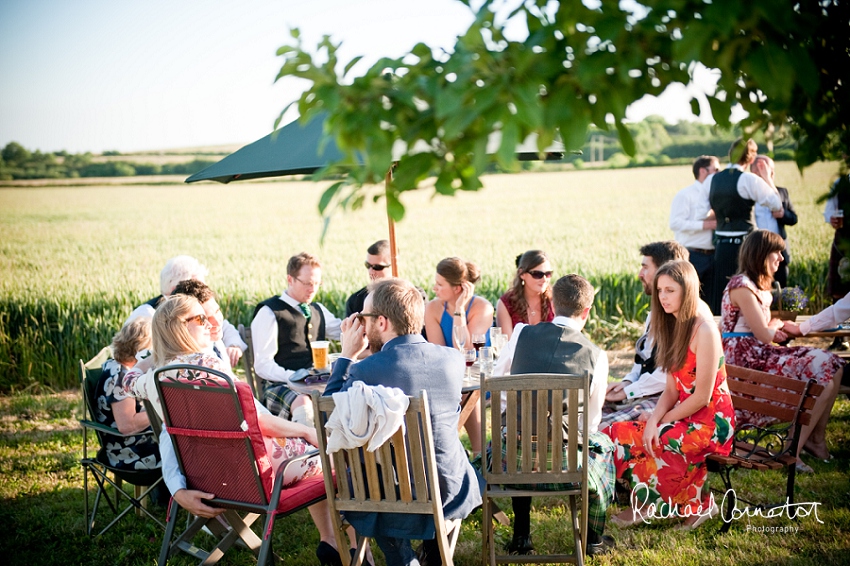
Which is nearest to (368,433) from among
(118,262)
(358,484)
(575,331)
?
(358,484)

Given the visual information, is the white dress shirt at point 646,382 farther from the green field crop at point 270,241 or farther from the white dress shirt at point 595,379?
the green field crop at point 270,241

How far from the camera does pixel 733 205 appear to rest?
25.1ft

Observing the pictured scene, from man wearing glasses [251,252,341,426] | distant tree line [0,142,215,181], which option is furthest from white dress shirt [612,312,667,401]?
distant tree line [0,142,215,181]

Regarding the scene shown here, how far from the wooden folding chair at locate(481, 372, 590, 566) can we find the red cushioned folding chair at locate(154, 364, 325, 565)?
35.7 inches

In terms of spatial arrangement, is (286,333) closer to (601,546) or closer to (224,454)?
(224,454)

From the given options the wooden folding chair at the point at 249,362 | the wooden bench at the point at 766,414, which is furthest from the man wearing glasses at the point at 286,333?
the wooden bench at the point at 766,414

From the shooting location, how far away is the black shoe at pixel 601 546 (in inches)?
150

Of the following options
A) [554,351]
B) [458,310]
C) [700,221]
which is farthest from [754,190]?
[554,351]

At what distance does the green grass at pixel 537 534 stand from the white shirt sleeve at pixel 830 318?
0.89m

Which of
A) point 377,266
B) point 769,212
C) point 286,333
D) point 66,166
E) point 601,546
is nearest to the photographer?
point 601,546

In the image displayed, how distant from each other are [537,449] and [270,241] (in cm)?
1696

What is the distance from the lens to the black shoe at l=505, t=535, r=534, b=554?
12.6 feet

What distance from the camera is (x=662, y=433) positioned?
→ 13.1ft

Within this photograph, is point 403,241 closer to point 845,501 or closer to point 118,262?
point 118,262
